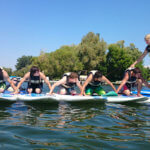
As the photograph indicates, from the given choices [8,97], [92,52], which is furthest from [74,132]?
[92,52]

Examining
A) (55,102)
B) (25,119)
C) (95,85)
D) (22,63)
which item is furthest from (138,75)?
(22,63)

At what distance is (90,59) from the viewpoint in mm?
40344

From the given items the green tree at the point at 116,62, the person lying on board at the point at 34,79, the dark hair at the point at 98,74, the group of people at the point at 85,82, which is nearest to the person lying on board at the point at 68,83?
the group of people at the point at 85,82

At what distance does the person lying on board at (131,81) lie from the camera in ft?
23.9

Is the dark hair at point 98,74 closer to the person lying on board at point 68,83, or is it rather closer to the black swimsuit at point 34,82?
the person lying on board at point 68,83

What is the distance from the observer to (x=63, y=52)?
4372cm

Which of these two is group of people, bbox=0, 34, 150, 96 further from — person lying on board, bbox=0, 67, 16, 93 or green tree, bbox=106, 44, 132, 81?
green tree, bbox=106, 44, 132, 81

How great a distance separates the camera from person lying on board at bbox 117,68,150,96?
7289mm

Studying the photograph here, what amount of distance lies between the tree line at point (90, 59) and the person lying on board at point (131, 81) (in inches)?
1214

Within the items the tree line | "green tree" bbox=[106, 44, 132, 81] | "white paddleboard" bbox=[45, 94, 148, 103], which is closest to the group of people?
"white paddleboard" bbox=[45, 94, 148, 103]

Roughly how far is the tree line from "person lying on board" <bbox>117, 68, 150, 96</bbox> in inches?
1214

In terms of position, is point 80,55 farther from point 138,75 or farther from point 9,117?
point 9,117

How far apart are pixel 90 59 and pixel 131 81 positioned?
108 ft

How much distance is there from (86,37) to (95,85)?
1438 inches
